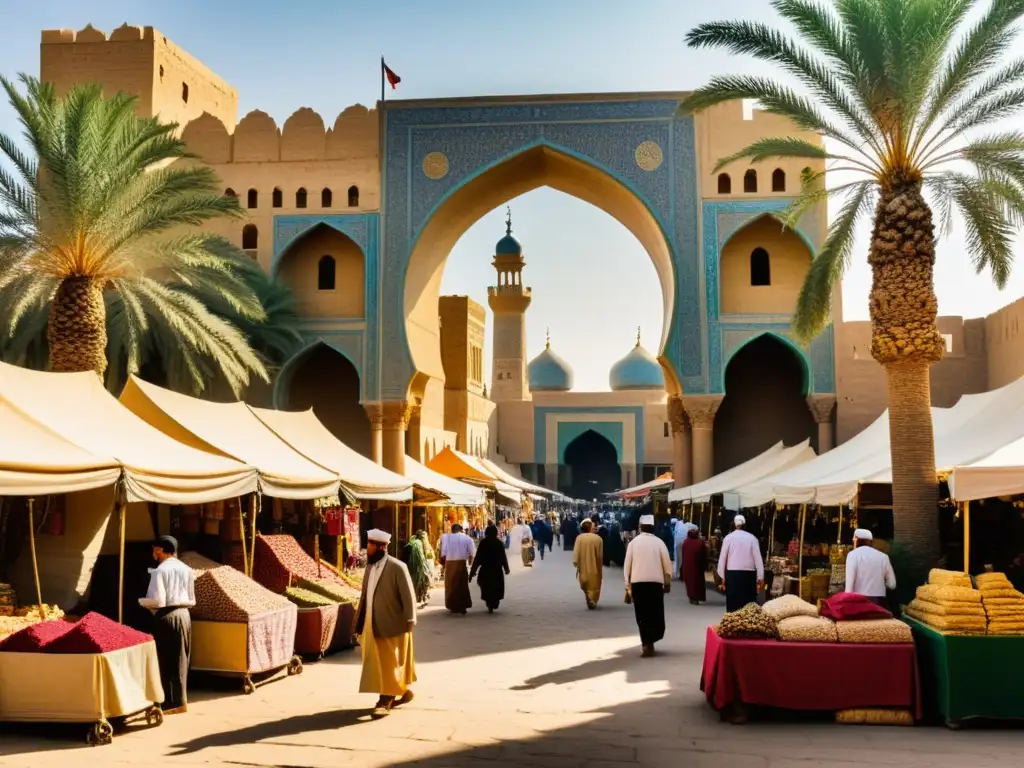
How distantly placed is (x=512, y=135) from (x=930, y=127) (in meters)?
13.1

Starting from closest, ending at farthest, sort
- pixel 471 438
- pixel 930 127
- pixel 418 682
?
pixel 418 682 < pixel 930 127 < pixel 471 438

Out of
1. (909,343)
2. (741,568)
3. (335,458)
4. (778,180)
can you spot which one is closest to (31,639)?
(741,568)

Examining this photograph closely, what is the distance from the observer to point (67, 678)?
6.37 m

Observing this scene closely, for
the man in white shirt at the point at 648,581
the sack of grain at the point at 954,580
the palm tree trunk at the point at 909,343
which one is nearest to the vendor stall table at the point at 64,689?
the man in white shirt at the point at 648,581

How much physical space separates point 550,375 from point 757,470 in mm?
33526

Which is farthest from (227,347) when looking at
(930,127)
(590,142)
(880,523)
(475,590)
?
(930,127)

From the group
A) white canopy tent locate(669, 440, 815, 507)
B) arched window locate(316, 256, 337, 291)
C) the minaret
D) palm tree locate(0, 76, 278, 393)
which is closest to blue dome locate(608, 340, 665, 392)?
the minaret

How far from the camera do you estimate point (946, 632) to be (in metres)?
6.80

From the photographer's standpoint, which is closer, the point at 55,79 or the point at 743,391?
the point at 55,79

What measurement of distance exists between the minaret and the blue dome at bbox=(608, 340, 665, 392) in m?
3.97

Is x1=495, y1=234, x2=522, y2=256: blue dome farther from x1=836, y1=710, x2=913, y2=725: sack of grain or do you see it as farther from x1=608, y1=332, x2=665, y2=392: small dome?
x1=836, y1=710, x2=913, y2=725: sack of grain

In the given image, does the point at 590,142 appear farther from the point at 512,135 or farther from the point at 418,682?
the point at 418,682

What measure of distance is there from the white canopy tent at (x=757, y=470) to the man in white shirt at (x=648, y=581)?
6194 millimetres

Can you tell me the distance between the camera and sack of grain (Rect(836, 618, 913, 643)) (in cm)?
697
